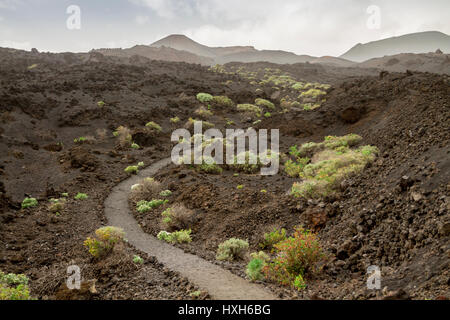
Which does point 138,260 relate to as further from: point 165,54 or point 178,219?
point 165,54

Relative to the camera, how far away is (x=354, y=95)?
74.5ft

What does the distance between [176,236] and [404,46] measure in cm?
18135

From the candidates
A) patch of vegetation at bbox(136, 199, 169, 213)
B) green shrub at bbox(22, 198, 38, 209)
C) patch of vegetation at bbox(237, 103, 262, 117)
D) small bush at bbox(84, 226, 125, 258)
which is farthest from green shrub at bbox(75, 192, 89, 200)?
patch of vegetation at bbox(237, 103, 262, 117)

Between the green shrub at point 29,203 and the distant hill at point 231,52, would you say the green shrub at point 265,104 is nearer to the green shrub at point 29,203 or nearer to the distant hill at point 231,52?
the green shrub at point 29,203

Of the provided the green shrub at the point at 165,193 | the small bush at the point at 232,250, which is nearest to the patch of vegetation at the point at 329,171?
the small bush at the point at 232,250

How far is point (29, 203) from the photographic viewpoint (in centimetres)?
1360

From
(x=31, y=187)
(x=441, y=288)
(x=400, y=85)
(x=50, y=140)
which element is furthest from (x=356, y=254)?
(x=50, y=140)

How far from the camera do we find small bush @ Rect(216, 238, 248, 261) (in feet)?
27.2

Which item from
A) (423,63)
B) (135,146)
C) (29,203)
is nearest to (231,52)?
(423,63)

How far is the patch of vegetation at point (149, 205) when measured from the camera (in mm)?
13469

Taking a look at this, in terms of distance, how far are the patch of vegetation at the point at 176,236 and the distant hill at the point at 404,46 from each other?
159 meters

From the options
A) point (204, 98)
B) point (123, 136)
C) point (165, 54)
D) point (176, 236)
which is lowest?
point (176, 236)
